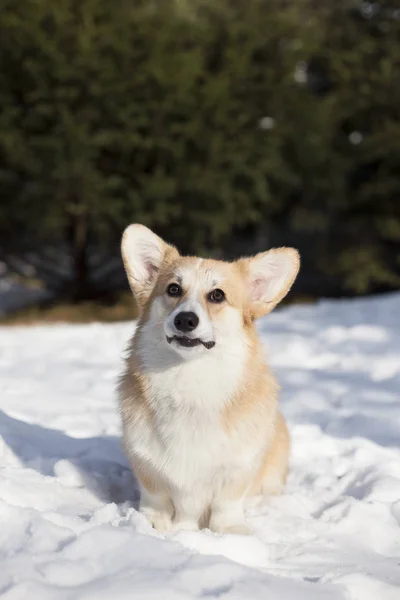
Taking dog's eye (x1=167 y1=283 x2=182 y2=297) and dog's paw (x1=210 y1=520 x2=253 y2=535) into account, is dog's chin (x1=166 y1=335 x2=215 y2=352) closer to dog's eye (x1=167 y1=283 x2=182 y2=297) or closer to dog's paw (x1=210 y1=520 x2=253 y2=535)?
dog's eye (x1=167 y1=283 x2=182 y2=297)

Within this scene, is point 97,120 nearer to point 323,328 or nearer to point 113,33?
point 113,33

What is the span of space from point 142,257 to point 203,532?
1.16 meters

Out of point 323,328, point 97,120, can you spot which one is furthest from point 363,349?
point 97,120

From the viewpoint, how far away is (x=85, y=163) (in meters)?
10.5

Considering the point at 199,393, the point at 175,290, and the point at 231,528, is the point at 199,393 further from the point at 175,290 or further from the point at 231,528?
the point at 231,528

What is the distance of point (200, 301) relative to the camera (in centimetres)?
270

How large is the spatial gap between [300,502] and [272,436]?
39cm

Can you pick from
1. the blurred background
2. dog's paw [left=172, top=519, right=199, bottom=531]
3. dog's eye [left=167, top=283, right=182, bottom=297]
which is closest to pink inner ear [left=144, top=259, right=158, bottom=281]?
dog's eye [left=167, top=283, right=182, bottom=297]

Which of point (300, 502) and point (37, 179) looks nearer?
point (300, 502)

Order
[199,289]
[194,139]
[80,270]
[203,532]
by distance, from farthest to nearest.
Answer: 1. [80,270]
2. [194,139]
3. [199,289]
4. [203,532]

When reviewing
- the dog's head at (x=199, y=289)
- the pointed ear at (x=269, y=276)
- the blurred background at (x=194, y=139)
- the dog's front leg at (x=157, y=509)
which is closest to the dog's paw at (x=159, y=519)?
the dog's front leg at (x=157, y=509)

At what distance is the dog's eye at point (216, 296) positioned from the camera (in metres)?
2.76

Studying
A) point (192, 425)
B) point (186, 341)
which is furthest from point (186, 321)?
point (192, 425)

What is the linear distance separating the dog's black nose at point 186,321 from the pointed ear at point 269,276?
16.6 inches
